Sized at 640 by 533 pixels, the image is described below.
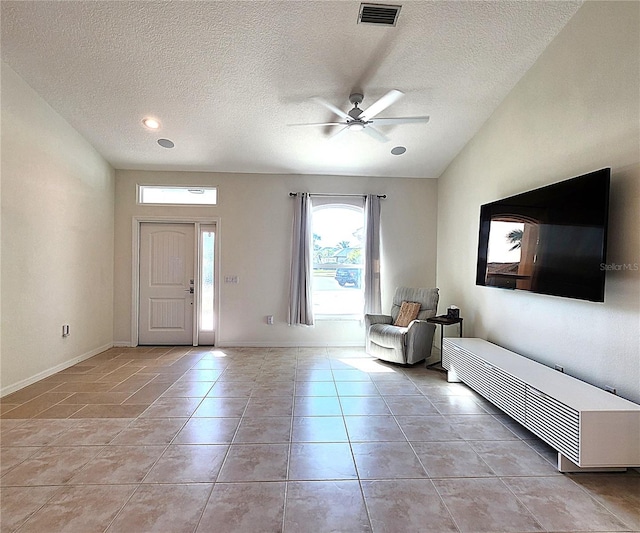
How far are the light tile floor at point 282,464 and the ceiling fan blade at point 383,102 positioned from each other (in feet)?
9.03

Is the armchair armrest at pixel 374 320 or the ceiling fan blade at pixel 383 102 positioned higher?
the ceiling fan blade at pixel 383 102

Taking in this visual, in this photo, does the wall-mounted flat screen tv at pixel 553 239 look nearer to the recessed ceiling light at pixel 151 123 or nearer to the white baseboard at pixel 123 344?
the recessed ceiling light at pixel 151 123

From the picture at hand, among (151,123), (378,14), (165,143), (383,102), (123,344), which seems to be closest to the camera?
(378,14)

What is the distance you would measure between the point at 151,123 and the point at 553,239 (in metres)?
4.45

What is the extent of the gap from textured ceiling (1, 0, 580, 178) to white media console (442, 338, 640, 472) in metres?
2.83

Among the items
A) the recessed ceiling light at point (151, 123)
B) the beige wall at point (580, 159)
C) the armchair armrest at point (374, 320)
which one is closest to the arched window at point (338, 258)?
the armchair armrest at point (374, 320)

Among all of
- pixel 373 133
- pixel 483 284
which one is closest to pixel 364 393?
pixel 483 284

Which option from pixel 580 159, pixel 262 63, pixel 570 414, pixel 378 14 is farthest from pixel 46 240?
pixel 580 159

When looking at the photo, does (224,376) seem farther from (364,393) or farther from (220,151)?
(220,151)

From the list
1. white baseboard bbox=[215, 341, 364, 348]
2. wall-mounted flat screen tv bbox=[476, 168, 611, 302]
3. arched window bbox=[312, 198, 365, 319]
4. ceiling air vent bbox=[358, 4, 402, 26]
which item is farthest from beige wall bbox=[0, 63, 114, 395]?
wall-mounted flat screen tv bbox=[476, 168, 611, 302]

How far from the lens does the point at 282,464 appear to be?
223 cm

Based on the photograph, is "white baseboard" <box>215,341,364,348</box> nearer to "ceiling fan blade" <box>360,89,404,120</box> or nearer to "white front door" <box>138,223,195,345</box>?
"white front door" <box>138,223,195,345</box>

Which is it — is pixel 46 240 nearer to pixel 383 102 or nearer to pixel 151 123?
pixel 151 123

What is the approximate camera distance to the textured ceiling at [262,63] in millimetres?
2805
